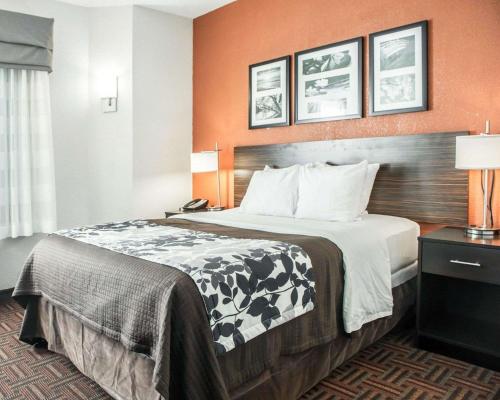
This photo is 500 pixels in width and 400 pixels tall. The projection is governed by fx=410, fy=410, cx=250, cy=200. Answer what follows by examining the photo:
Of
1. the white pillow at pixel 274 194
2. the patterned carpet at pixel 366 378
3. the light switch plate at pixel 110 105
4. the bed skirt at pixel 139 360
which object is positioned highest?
the light switch plate at pixel 110 105

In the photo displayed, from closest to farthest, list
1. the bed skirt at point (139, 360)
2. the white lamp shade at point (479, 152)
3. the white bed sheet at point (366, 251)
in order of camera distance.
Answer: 1. the bed skirt at point (139, 360)
2. the white bed sheet at point (366, 251)
3. the white lamp shade at point (479, 152)

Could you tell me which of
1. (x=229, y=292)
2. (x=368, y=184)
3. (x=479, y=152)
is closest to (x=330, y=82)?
(x=368, y=184)

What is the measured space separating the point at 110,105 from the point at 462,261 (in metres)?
3.45

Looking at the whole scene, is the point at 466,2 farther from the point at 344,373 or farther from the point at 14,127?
the point at 14,127

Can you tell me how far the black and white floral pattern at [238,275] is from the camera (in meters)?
1.55

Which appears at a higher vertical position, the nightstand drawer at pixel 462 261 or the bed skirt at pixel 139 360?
the nightstand drawer at pixel 462 261

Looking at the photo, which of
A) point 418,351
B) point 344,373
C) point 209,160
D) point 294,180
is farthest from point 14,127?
point 418,351

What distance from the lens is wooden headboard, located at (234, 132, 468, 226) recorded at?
2.73 meters

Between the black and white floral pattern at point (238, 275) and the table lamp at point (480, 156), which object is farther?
the table lamp at point (480, 156)

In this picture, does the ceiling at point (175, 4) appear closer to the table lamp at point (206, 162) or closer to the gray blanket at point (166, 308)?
the table lamp at point (206, 162)

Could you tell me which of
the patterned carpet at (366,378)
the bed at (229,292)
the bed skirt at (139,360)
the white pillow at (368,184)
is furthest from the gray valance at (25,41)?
the white pillow at (368,184)

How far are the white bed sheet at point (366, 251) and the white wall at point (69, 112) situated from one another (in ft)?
6.42

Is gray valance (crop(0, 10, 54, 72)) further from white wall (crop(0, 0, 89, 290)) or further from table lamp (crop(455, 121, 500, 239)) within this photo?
table lamp (crop(455, 121, 500, 239))

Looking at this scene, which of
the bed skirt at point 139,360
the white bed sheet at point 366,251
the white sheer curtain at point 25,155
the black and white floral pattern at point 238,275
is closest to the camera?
the black and white floral pattern at point 238,275
